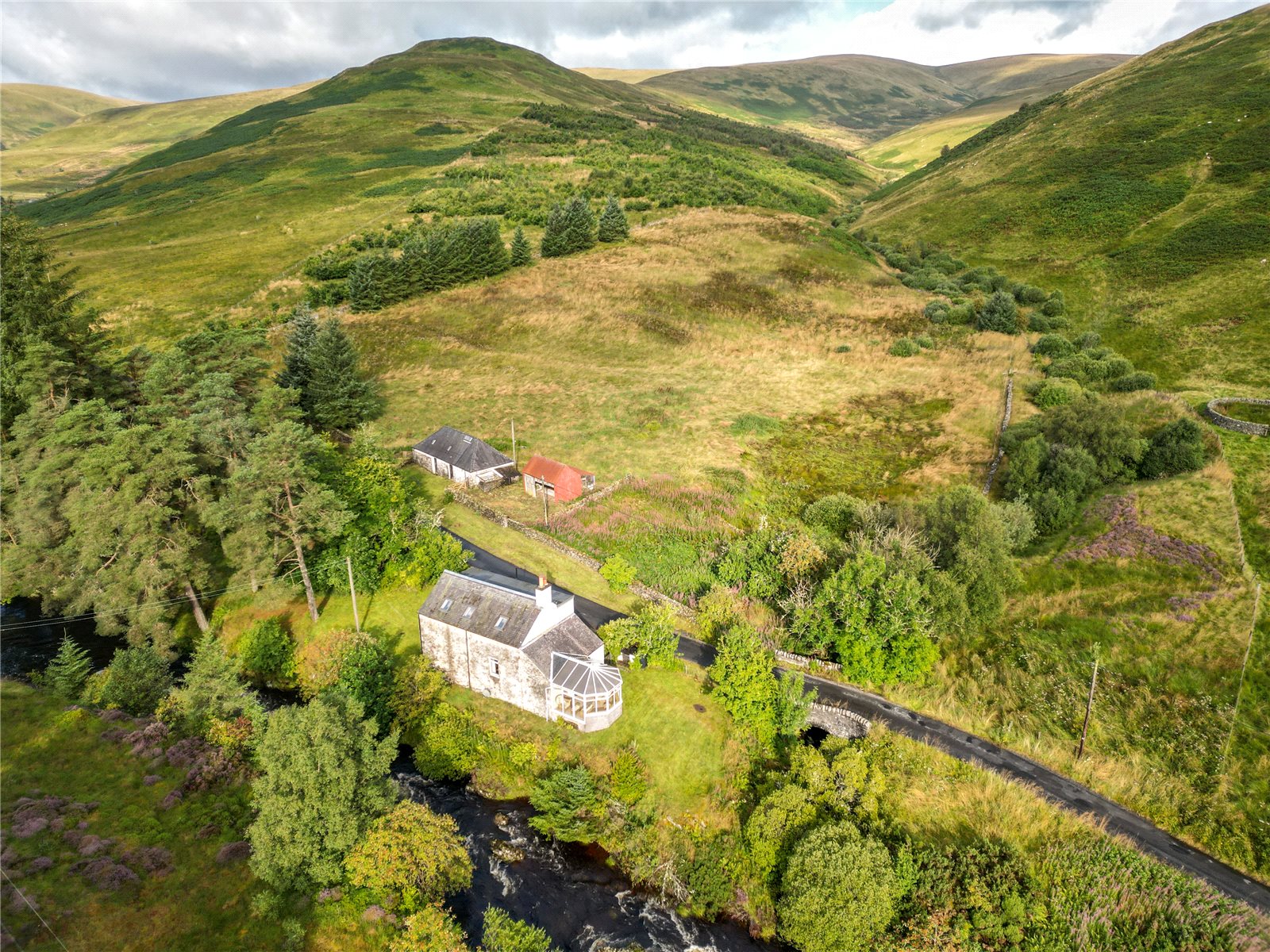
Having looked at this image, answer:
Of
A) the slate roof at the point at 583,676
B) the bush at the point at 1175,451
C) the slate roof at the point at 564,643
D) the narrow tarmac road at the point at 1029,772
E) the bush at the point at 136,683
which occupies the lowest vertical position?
the narrow tarmac road at the point at 1029,772

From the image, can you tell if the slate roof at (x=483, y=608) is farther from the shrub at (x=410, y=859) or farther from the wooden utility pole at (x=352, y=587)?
the shrub at (x=410, y=859)

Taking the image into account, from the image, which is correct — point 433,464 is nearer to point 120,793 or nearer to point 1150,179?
point 120,793

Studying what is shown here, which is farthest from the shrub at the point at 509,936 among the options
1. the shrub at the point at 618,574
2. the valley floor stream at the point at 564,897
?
the shrub at the point at 618,574

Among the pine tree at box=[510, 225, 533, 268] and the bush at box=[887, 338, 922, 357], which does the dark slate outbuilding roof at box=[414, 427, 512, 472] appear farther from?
the pine tree at box=[510, 225, 533, 268]

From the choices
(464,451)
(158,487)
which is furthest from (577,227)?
(158,487)

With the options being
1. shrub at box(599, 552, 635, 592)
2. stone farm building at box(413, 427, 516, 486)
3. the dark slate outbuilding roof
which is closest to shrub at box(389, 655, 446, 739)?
shrub at box(599, 552, 635, 592)

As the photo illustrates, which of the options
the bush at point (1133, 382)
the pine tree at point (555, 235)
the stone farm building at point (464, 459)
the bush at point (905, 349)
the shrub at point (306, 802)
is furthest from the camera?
the pine tree at point (555, 235)

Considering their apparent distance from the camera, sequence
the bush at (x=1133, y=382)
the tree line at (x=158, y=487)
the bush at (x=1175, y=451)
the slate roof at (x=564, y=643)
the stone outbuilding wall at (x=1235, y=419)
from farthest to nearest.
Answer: the bush at (x=1133, y=382), the stone outbuilding wall at (x=1235, y=419), the bush at (x=1175, y=451), the tree line at (x=158, y=487), the slate roof at (x=564, y=643)
